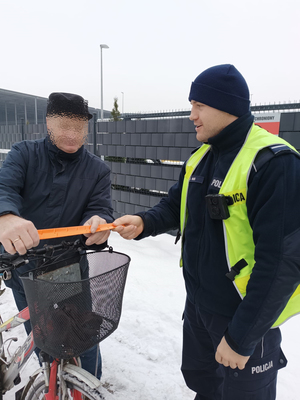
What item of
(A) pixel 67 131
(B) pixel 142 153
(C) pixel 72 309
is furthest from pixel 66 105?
(B) pixel 142 153

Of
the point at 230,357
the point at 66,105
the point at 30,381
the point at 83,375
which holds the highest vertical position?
the point at 66,105

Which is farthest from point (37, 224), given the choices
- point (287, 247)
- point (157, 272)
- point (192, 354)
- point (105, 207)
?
point (157, 272)

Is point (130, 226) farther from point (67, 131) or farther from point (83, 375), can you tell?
point (83, 375)

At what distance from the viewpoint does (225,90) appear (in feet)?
4.69

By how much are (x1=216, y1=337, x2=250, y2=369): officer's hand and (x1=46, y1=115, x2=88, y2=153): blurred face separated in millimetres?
1436

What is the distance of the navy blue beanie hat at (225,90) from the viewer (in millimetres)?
1434

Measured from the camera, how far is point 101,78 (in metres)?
11.4

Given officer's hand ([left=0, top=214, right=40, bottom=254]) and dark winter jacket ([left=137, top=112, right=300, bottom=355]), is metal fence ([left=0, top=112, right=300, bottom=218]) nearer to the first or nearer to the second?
dark winter jacket ([left=137, top=112, right=300, bottom=355])

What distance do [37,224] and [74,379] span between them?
981 mm

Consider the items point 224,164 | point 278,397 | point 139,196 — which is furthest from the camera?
point 139,196

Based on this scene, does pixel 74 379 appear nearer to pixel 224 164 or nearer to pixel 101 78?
pixel 224 164

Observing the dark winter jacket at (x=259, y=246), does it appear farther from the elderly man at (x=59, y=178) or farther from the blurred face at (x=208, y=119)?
the elderly man at (x=59, y=178)

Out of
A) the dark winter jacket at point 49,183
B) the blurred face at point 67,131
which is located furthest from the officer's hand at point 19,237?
the blurred face at point 67,131

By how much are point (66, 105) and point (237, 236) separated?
4.05ft
